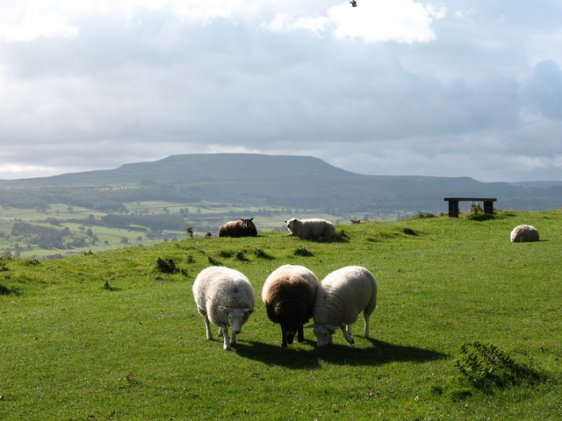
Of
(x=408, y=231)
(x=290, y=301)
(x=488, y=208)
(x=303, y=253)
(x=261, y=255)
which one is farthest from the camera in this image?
(x=488, y=208)

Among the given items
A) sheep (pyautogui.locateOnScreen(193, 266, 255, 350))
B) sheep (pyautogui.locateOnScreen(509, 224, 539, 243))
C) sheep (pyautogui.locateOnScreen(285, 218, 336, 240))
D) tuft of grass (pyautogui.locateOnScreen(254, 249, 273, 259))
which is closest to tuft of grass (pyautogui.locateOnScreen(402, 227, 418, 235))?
sheep (pyautogui.locateOnScreen(285, 218, 336, 240))

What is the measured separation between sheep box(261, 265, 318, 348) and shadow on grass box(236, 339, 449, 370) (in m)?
0.53

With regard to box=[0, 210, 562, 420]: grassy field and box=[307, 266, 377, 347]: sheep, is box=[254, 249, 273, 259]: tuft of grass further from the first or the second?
box=[307, 266, 377, 347]: sheep

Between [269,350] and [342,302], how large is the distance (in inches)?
92.8

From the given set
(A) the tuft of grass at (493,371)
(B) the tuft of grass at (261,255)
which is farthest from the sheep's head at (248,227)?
(A) the tuft of grass at (493,371)

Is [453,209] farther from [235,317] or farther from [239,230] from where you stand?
[235,317]

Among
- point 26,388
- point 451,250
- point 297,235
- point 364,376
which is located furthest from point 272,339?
point 297,235

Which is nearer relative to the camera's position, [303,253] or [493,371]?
[493,371]

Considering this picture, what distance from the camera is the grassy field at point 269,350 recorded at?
14.0 metres

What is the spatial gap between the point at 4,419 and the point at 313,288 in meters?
8.53

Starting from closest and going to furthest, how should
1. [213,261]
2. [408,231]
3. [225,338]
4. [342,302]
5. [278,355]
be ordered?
1. [278,355]
2. [225,338]
3. [342,302]
4. [213,261]
5. [408,231]

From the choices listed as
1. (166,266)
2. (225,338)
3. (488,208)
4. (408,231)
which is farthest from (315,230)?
(225,338)

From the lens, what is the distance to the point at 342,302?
18406 millimetres

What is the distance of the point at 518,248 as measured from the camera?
1414 inches
